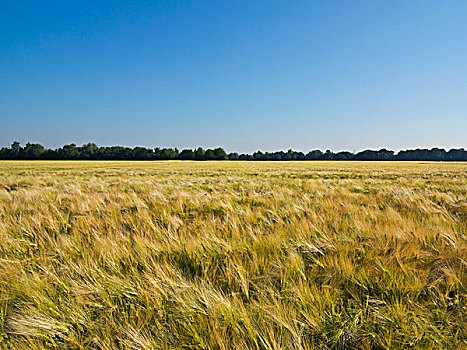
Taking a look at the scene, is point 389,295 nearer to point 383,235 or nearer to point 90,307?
point 383,235

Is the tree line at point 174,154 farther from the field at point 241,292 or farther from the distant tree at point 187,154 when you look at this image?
the field at point 241,292

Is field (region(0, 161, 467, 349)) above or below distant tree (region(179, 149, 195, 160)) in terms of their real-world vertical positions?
below

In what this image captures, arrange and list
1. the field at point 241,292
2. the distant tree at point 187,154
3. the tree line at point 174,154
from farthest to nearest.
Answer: the distant tree at point 187,154 < the tree line at point 174,154 < the field at point 241,292

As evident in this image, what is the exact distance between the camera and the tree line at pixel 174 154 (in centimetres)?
8750

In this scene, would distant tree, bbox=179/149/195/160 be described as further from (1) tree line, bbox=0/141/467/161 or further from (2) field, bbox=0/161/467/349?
(2) field, bbox=0/161/467/349

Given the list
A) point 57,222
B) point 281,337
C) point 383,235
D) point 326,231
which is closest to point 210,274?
point 281,337

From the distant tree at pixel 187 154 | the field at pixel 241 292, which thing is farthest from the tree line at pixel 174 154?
the field at pixel 241 292

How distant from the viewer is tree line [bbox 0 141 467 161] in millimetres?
87500

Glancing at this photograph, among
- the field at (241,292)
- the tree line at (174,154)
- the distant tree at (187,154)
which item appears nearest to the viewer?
the field at (241,292)

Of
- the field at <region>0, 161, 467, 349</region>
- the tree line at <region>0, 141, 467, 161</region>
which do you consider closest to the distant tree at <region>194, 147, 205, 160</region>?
the tree line at <region>0, 141, 467, 161</region>

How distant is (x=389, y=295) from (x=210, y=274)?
1.08m

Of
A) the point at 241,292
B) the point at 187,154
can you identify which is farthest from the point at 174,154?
the point at 241,292

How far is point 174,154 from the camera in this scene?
111125 millimetres

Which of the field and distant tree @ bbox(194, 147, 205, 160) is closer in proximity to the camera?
A: the field
